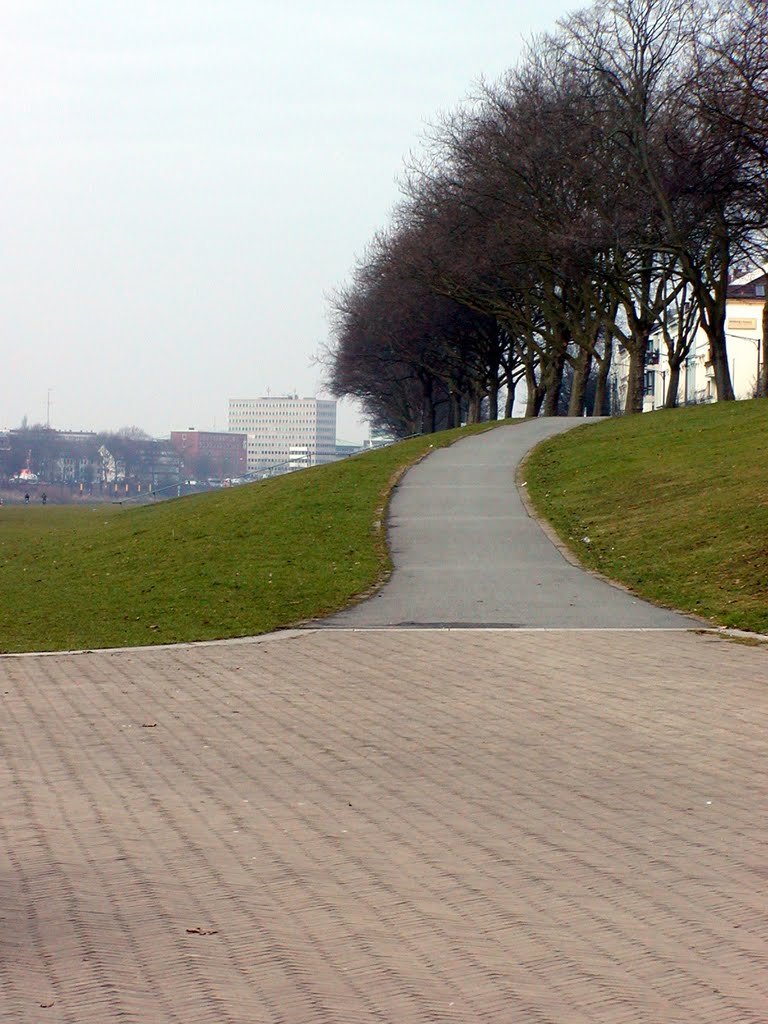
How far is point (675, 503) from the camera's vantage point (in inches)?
883

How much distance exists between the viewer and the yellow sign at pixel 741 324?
85812mm

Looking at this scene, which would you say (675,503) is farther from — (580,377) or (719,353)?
(580,377)

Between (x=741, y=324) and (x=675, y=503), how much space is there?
220 ft

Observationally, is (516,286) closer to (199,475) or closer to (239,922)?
(239,922)

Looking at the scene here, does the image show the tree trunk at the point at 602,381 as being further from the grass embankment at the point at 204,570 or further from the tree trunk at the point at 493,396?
the grass embankment at the point at 204,570

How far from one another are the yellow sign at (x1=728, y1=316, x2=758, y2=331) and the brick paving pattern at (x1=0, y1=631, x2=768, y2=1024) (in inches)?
3083

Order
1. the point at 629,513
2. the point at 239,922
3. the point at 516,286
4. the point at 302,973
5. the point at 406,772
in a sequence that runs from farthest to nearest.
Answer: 1. the point at 516,286
2. the point at 629,513
3. the point at 406,772
4. the point at 239,922
5. the point at 302,973

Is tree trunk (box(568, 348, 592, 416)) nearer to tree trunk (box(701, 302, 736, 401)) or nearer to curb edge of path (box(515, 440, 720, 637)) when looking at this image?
tree trunk (box(701, 302, 736, 401))

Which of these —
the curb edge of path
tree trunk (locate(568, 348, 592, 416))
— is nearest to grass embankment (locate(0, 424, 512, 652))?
the curb edge of path

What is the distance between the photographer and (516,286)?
49000 millimetres

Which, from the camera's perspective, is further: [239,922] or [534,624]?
[534,624]

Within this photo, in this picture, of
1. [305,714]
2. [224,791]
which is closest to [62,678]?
[305,714]

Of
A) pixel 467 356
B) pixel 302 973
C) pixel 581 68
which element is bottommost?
pixel 302 973

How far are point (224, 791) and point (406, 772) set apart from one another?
108 cm
